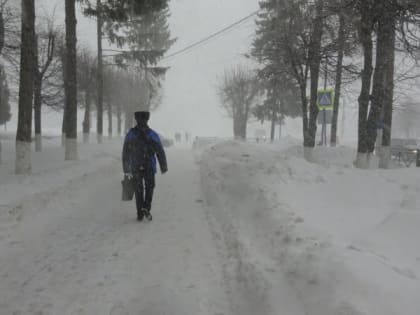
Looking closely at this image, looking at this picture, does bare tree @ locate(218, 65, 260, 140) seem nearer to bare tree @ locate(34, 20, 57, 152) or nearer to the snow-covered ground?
bare tree @ locate(34, 20, 57, 152)

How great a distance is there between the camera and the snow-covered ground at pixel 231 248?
284 cm

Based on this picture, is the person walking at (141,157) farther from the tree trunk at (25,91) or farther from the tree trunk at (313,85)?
the tree trunk at (313,85)

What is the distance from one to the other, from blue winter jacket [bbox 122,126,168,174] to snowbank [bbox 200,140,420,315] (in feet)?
5.64

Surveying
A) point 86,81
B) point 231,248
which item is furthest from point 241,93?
point 231,248

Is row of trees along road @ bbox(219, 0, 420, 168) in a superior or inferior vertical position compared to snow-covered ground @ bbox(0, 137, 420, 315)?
superior

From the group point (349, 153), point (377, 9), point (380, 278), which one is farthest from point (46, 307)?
point (349, 153)

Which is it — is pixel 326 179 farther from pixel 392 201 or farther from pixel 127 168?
pixel 127 168

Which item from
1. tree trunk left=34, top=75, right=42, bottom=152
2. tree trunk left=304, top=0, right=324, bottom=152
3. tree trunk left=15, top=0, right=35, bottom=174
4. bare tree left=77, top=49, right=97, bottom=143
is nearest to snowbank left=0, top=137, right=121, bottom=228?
tree trunk left=15, top=0, right=35, bottom=174

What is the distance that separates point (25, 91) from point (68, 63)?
3659 mm

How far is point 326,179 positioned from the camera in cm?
617

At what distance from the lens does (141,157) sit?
5.48 metres

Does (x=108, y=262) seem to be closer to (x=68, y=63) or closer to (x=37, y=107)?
(x=68, y=63)

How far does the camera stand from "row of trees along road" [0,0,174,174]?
807cm

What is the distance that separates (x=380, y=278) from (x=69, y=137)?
11.2m
